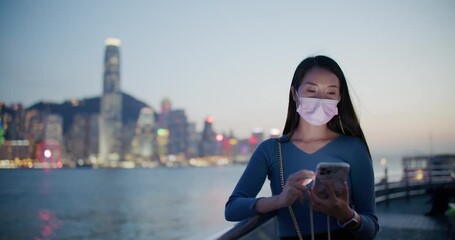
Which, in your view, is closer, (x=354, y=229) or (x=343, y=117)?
(x=354, y=229)

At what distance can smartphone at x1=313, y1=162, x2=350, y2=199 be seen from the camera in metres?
1.04

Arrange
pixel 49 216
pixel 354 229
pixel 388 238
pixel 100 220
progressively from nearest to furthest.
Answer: pixel 354 229
pixel 388 238
pixel 100 220
pixel 49 216

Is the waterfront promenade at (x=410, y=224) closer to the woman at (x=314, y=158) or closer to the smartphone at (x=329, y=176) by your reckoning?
the woman at (x=314, y=158)

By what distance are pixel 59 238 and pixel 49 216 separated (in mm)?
11212

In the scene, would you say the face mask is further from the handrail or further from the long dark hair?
the handrail

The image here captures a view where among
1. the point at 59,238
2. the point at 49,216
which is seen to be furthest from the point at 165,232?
the point at 49,216

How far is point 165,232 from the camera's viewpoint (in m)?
29.0

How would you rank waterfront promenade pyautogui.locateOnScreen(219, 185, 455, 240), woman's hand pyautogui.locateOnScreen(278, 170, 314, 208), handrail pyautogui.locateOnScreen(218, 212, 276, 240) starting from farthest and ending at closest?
waterfront promenade pyautogui.locateOnScreen(219, 185, 455, 240)
handrail pyautogui.locateOnScreen(218, 212, 276, 240)
woman's hand pyautogui.locateOnScreen(278, 170, 314, 208)

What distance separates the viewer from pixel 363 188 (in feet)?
4.20

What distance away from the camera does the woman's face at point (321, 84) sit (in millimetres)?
1364

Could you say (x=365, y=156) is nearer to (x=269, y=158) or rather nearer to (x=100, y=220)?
(x=269, y=158)

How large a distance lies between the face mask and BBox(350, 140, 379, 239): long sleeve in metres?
0.13

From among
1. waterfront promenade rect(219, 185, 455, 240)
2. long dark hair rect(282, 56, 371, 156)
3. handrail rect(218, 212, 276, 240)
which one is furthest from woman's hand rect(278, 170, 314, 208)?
waterfront promenade rect(219, 185, 455, 240)

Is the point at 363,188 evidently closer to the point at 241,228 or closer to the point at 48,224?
the point at 241,228
